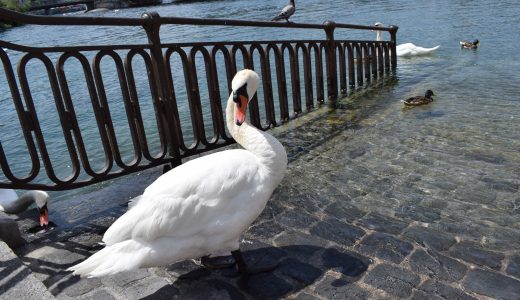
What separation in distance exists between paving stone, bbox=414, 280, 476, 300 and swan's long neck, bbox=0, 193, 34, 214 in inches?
159

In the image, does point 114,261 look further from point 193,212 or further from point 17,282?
point 17,282

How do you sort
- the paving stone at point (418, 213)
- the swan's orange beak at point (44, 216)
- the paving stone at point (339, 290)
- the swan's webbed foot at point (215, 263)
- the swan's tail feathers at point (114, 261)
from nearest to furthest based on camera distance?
the swan's tail feathers at point (114, 261) → the paving stone at point (339, 290) → the swan's webbed foot at point (215, 263) → the paving stone at point (418, 213) → the swan's orange beak at point (44, 216)

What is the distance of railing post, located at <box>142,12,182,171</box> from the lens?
14.7 ft

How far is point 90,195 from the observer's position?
4.82 m

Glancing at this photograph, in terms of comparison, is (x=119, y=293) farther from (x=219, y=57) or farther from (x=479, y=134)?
(x=219, y=57)

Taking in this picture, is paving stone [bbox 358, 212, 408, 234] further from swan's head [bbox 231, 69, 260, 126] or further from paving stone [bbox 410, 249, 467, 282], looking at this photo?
swan's head [bbox 231, 69, 260, 126]

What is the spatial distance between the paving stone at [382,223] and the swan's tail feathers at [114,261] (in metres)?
1.98

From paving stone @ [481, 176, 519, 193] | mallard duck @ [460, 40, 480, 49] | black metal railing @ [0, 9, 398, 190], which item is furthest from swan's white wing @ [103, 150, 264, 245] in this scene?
mallard duck @ [460, 40, 480, 49]

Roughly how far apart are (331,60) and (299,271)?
5.89 meters

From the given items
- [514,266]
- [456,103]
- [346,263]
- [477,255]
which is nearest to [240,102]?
[346,263]

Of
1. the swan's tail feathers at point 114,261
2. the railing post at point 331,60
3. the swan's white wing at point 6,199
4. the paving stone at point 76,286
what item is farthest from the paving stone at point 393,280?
the railing post at point 331,60

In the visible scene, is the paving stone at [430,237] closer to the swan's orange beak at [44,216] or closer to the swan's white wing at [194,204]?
the swan's white wing at [194,204]

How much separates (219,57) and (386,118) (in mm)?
10888

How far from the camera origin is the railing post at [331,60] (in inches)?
315
